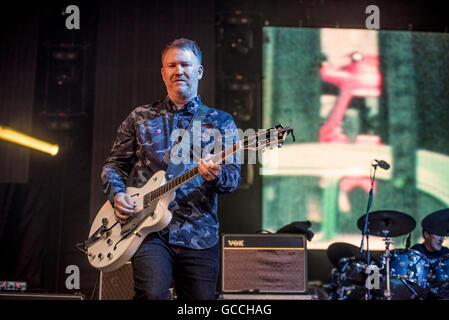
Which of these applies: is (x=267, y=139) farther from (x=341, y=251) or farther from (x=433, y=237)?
(x=433, y=237)

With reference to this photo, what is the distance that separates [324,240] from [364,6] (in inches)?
130

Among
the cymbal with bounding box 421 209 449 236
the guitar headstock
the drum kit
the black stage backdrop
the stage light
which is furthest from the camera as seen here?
the stage light

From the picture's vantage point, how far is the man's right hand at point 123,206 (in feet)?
8.51

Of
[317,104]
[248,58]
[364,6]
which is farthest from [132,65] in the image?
[364,6]

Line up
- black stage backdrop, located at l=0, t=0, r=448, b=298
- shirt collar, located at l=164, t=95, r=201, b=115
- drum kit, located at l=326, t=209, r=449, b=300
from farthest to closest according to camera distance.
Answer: black stage backdrop, located at l=0, t=0, r=448, b=298 < drum kit, located at l=326, t=209, r=449, b=300 < shirt collar, located at l=164, t=95, r=201, b=115

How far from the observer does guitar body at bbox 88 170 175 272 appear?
8.13 ft

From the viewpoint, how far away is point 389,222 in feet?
17.0

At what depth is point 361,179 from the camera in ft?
21.8

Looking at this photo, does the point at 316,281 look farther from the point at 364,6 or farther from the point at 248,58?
the point at 364,6

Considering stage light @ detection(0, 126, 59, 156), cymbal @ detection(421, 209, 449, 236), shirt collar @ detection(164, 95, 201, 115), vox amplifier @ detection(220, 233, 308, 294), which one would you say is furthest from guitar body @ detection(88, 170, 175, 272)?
stage light @ detection(0, 126, 59, 156)

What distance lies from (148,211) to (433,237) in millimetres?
4239

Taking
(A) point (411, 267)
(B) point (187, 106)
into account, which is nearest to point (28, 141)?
(B) point (187, 106)

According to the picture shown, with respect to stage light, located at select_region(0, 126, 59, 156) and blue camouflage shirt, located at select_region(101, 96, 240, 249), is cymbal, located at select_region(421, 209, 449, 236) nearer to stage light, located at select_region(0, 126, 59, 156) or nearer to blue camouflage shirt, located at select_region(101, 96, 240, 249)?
blue camouflage shirt, located at select_region(101, 96, 240, 249)
